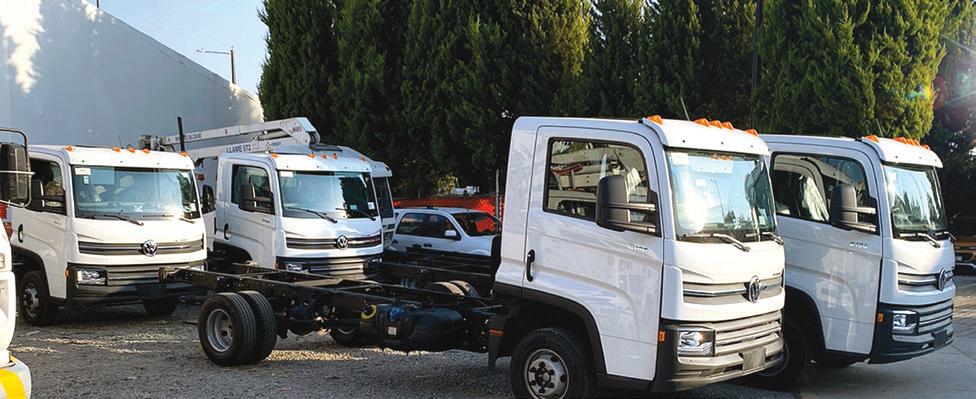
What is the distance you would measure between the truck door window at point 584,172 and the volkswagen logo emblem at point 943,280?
143 inches

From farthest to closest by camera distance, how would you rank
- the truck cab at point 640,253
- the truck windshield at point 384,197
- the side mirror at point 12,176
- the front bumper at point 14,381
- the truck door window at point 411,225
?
the truck windshield at point 384,197 → the truck door window at point 411,225 → the truck cab at point 640,253 → the side mirror at point 12,176 → the front bumper at point 14,381

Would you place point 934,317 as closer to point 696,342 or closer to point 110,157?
point 696,342

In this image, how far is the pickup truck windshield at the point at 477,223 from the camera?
1562 centimetres

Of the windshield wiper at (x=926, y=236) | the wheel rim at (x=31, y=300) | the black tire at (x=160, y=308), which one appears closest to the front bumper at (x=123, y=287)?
the wheel rim at (x=31, y=300)

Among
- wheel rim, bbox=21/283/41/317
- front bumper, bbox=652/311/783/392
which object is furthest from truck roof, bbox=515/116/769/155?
wheel rim, bbox=21/283/41/317

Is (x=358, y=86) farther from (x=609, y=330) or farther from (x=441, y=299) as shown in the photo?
(x=609, y=330)

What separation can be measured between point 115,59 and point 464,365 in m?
18.5

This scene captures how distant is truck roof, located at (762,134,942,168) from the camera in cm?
779

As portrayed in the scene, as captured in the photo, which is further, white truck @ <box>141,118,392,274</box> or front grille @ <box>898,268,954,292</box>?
white truck @ <box>141,118,392,274</box>

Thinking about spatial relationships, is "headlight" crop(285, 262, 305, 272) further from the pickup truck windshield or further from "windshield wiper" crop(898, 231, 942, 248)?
"windshield wiper" crop(898, 231, 942, 248)

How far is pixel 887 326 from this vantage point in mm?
7512

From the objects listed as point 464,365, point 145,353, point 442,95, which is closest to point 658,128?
point 464,365

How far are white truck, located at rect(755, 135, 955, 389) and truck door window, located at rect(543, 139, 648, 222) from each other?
2.48 metres

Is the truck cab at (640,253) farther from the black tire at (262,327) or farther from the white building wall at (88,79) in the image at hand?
the white building wall at (88,79)
